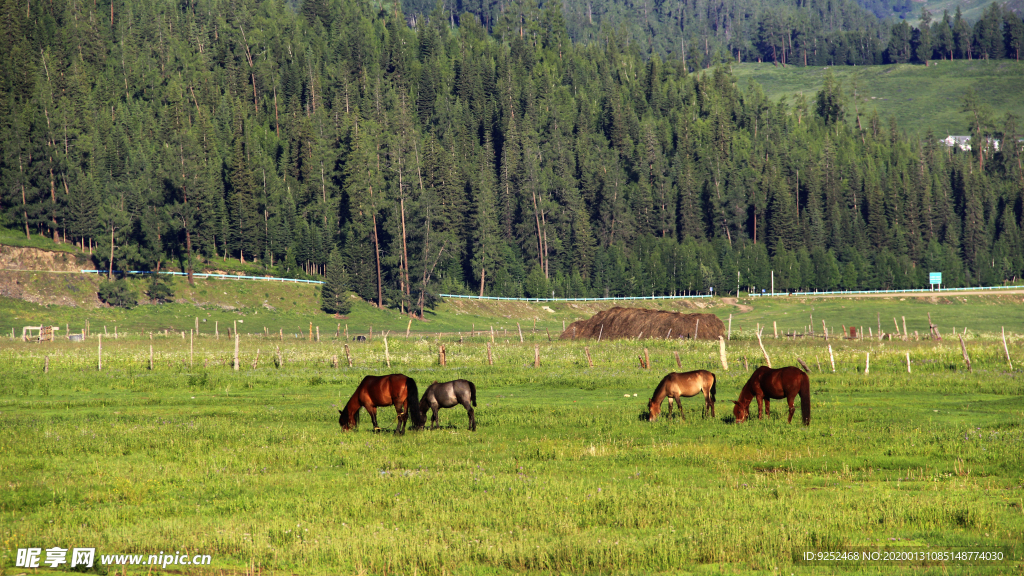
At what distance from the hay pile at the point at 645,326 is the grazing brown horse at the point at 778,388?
146 feet

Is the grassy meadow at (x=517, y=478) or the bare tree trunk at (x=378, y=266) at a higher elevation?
the bare tree trunk at (x=378, y=266)

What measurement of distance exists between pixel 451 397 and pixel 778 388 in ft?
34.0

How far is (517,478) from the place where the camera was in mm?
20172

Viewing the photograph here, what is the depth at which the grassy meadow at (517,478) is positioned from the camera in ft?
49.2

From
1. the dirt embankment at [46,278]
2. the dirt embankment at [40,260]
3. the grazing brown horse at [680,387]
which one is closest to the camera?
the grazing brown horse at [680,387]

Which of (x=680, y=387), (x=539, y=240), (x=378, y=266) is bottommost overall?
(x=680, y=387)

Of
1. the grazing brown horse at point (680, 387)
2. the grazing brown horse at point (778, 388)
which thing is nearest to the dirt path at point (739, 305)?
the grazing brown horse at point (680, 387)

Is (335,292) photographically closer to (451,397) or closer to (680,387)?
(680,387)

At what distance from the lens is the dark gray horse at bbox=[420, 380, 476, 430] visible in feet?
90.0

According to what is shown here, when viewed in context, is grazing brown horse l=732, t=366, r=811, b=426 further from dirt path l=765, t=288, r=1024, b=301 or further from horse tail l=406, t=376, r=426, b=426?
dirt path l=765, t=288, r=1024, b=301

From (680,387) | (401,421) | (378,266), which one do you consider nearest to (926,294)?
(378,266)

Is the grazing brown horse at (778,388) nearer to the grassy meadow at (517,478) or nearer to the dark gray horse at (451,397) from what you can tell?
the grassy meadow at (517,478)

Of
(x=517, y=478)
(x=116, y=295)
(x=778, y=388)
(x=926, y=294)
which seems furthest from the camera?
(x=926, y=294)

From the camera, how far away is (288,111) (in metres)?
182
